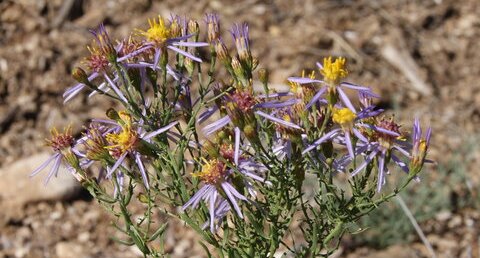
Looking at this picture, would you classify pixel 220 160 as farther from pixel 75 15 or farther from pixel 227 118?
pixel 75 15

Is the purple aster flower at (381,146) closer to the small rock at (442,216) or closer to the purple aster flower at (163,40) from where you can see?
the purple aster flower at (163,40)

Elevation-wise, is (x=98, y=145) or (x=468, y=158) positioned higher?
(x=98, y=145)

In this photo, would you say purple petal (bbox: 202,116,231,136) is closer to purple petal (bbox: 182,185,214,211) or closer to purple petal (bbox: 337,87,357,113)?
purple petal (bbox: 182,185,214,211)

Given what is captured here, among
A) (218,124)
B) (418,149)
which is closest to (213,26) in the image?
(218,124)

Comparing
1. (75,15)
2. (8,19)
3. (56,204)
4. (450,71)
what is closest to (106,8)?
(75,15)

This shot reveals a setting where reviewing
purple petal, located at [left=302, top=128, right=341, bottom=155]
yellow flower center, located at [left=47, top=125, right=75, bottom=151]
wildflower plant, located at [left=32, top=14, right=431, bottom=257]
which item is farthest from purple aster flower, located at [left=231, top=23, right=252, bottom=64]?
yellow flower center, located at [left=47, top=125, right=75, bottom=151]

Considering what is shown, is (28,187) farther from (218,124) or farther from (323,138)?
(323,138)
